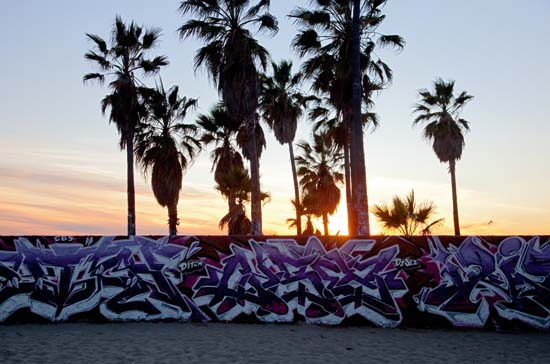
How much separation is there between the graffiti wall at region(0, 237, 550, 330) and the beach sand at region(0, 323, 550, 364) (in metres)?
0.58

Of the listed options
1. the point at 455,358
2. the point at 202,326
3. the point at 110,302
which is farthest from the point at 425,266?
the point at 110,302

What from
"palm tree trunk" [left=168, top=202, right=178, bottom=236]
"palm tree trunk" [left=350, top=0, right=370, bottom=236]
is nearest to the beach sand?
"palm tree trunk" [left=350, top=0, right=370, bottom=236]

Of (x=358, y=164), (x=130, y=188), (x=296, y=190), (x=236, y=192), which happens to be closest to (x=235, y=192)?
(x=236, y=192)

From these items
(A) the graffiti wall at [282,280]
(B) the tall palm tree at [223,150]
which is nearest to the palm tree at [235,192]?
(B) the tall palm tree at [223,150]

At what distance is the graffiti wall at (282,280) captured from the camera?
1365 centimetres

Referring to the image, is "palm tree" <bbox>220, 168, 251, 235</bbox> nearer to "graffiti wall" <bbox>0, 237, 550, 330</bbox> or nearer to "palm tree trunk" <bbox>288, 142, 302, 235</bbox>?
"palm tree trunk" <bbox>288, 142, 302, 235</bbox>

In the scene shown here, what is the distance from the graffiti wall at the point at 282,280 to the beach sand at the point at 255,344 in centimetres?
58

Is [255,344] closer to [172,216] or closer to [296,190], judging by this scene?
[172,216]

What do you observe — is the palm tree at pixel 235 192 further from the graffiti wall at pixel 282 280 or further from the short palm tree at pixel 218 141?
the graffiti wall at pixel 282 280

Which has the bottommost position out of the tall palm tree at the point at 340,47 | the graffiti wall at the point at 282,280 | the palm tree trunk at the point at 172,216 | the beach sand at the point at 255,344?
the beach sand at the point at 255,344

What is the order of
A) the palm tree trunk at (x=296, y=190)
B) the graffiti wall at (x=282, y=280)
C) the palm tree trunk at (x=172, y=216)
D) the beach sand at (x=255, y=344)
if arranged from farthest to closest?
the palm tree trunk at (x=296, y=190)
the palm tree trunk at (x=172, y=216)
the graffiti wall at (x=282, y=280)
the beach sand at (x=255, y=344)

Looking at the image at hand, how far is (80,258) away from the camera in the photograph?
14055 mm

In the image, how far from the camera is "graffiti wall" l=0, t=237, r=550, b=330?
13.6 meters

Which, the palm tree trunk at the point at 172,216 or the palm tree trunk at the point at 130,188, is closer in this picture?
the palm tree trunk at the point at 130,188
